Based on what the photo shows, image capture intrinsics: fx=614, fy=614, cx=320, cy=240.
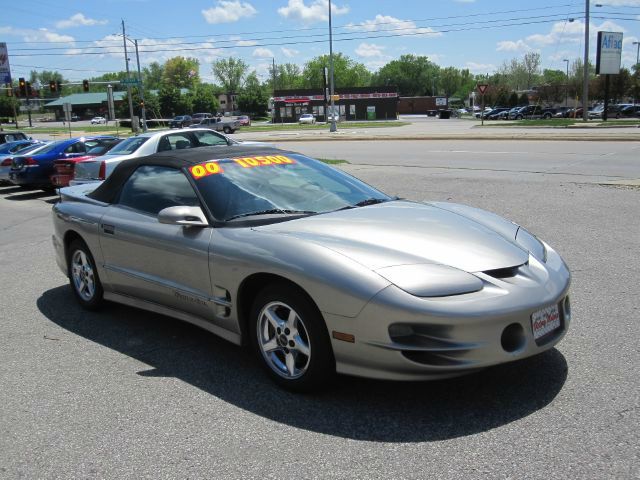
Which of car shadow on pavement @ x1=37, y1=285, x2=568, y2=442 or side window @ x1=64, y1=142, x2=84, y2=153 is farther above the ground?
side window @ x1=64, y1=142, x2=84, y2=153

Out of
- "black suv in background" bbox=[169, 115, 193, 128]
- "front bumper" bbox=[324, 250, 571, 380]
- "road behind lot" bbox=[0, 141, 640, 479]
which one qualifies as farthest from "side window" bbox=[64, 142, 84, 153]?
"black suv in background" bbox=[169, 115, 193, 128]

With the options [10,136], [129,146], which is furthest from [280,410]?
[10,136]

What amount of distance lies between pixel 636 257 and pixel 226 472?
17.5 ft

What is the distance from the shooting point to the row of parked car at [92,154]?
40.3 feet

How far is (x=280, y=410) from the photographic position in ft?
11.5

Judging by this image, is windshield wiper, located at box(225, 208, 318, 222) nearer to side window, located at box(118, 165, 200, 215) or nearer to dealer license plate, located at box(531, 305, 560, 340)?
side window, located at box(118, 165, 200, 215)

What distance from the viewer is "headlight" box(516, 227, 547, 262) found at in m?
3.88

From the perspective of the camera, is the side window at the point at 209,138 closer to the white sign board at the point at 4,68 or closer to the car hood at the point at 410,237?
the car hood at the point at 410,237

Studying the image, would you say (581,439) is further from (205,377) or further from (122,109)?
(122,109)

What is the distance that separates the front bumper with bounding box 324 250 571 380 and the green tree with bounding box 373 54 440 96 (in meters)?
175

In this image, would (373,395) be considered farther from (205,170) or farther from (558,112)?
(558,112)

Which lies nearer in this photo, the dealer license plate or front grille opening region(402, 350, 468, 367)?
front grille opening region(402, 350, 468, 367)

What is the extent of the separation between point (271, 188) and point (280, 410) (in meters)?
1.65

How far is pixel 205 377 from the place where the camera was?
13.2 ft
